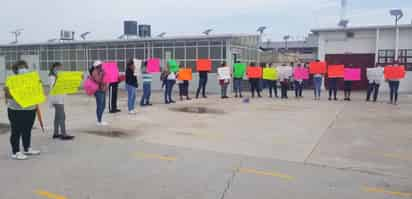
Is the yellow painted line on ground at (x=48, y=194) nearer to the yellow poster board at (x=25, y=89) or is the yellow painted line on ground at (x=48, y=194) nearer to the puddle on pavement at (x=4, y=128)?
the yellow poster board at (x=25, y=89)

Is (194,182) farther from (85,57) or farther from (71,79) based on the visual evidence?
(85,57)

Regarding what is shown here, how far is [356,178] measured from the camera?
18.1 feet

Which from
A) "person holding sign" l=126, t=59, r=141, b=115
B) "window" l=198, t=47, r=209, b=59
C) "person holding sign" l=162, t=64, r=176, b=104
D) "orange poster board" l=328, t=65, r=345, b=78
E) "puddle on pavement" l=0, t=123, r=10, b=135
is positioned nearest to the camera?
"puddle on pavement" l=0, t=123, r=10, b=135

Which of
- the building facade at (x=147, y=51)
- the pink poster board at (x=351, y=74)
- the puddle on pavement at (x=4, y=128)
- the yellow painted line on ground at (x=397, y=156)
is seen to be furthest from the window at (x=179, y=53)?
the yellow painted line on ground at (x=397, y=156)

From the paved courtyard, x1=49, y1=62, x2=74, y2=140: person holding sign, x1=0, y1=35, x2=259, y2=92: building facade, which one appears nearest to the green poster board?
x1=0, y1=35, x2=259, y2=92: building facade

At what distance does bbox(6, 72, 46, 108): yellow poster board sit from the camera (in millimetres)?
6344

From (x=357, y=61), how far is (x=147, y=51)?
12.6m

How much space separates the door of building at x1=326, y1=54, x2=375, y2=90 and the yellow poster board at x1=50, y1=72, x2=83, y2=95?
17.5m

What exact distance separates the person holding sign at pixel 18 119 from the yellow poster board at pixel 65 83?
119 cm

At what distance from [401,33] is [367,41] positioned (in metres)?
1.76

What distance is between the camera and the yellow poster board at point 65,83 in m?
7.90

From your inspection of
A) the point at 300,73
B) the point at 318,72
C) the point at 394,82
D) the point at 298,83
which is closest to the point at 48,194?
the point at 394,82

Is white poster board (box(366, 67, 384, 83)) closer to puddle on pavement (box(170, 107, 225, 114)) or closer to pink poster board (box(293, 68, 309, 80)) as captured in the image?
pink poster board (box(293, 68, 309, 80))

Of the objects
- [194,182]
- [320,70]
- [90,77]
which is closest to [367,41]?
[320,70]
